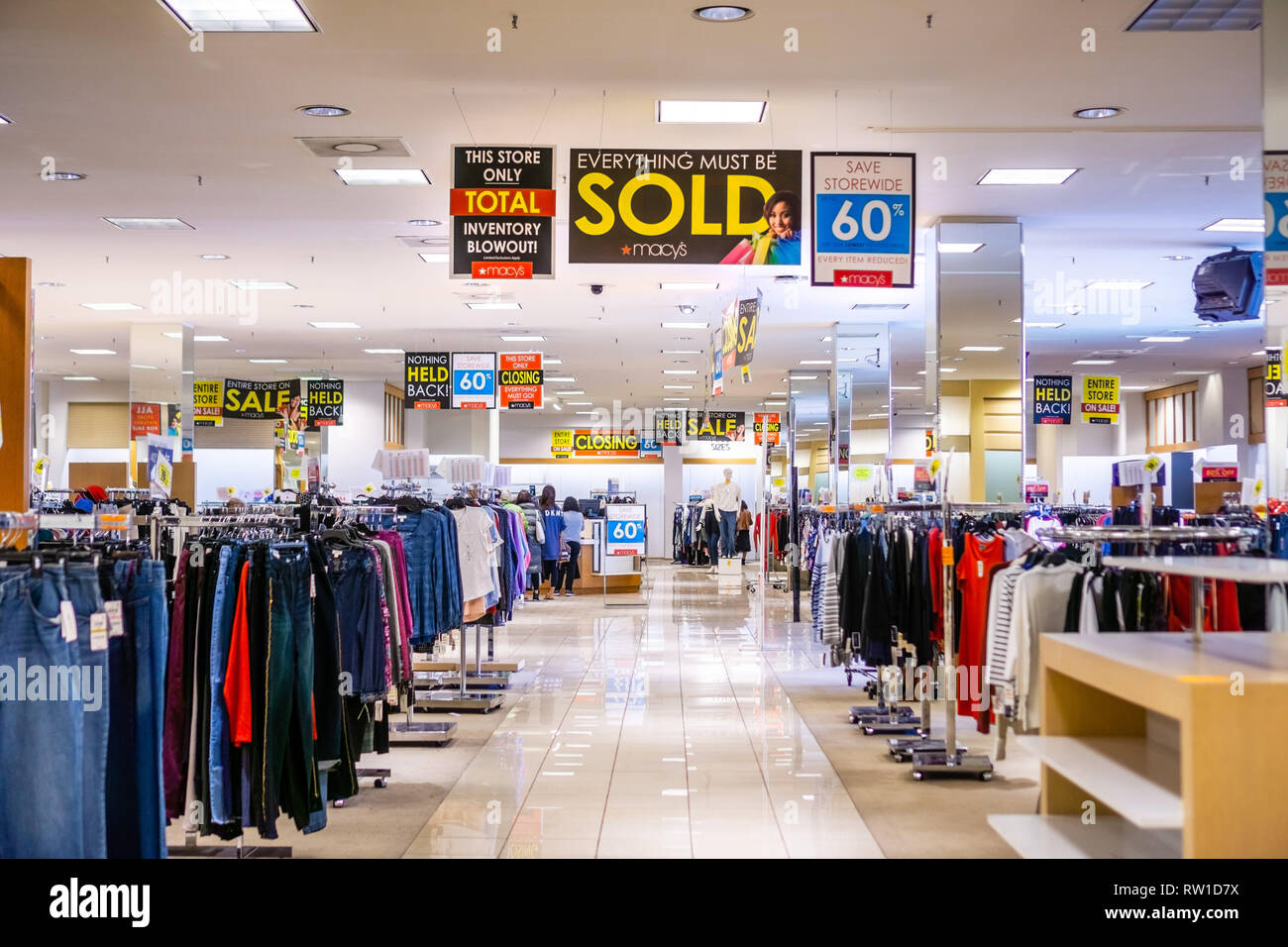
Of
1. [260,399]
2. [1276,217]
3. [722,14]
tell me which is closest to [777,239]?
[722,14]

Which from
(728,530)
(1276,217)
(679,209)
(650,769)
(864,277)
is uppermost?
(679,209)

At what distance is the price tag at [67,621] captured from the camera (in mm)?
2893

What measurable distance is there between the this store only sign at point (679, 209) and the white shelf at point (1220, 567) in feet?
11.1

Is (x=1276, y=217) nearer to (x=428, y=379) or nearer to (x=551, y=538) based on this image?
(x=551, y=538)

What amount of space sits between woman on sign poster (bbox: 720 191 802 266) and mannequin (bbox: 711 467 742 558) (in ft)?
51.4

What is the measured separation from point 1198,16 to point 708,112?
2.90 metres

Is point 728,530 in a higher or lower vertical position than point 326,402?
lower

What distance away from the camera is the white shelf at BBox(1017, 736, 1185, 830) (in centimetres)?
294

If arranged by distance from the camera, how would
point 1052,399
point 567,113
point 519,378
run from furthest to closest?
point 1052,399
point 519,378
point 567,113

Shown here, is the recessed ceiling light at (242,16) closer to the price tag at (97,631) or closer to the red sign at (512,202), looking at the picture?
the red sign at (512,202)

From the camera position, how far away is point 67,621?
114 inches
